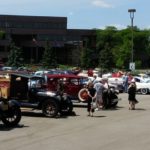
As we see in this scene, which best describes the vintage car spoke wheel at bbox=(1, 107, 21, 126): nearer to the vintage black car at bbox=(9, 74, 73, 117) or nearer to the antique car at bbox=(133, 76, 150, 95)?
the vintage black car at bbox=(9, 74, 73, 117)

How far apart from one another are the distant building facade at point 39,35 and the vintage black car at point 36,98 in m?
116

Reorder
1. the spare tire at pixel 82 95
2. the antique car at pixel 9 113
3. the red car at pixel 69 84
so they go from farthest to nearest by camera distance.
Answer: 1. the red car at pixel 69 84
2. the spare tire at pixel 82 95
3. the antique car at pixel 9 113

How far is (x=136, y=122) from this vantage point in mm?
19812

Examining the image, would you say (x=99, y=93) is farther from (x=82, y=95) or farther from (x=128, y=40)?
(x=128, y=40)

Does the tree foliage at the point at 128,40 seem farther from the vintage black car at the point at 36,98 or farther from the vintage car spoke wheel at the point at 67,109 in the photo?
the vintage black car at the point at 36,98

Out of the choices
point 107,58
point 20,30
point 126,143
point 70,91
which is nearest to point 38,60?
point 20,30

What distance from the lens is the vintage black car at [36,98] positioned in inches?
854

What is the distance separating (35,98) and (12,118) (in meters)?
4.05

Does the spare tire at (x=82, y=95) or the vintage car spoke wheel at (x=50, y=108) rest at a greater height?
the spare tire at (x=82, y=95)

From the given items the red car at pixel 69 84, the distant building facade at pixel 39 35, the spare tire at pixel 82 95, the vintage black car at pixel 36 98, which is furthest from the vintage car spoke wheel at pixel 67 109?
the distant building facade at pixel 39 35

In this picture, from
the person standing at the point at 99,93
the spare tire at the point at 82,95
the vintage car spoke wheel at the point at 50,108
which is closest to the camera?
the vintage car spoke wheel at the point at 50,108

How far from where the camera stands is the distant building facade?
140250 mm

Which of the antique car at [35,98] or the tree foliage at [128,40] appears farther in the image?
the tree foliage at [128,40]

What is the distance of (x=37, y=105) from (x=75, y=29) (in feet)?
418
